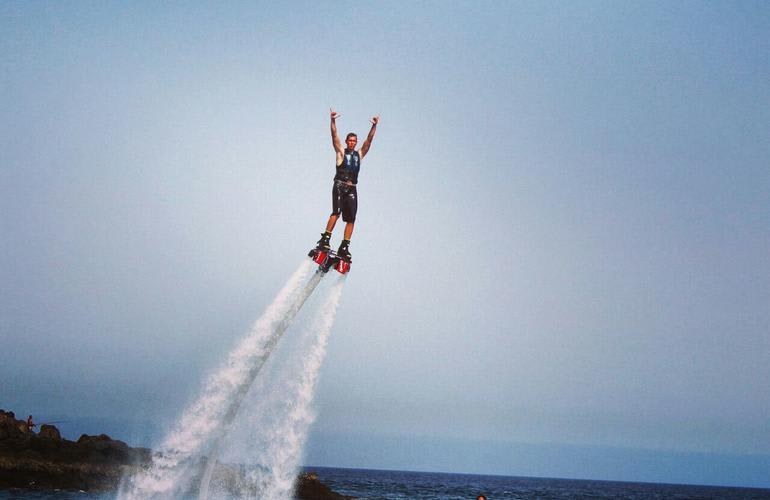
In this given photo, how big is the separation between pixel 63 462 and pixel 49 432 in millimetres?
4976

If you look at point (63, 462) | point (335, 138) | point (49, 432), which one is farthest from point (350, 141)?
point (49, 432)

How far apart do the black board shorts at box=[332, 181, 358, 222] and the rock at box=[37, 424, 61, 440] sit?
4282cm

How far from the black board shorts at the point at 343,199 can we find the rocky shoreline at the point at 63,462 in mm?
32628

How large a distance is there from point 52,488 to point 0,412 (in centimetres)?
952

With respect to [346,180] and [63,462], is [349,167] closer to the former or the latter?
[346,180]

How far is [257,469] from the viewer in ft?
87.5

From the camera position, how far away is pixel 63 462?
162 ft

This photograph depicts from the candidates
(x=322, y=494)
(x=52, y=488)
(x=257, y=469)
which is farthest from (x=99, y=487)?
(x=257, y=469)

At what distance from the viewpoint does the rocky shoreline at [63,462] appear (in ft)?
156

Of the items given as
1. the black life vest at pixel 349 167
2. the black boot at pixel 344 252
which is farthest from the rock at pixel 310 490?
the black life vest at pixel 349 167

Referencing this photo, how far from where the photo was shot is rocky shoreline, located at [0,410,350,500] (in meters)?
47.5

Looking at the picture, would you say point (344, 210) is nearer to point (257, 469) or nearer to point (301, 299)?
point (301, 299)

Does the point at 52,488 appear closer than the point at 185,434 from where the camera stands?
No

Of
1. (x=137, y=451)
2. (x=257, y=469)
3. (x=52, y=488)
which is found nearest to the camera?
(x=257, y=469)
